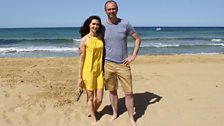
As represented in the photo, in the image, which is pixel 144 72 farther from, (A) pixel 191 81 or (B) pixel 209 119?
(B) pixel 209 119

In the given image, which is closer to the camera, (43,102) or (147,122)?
(147,122)

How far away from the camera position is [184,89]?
286 inches

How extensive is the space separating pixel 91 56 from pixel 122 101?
1.74 metres

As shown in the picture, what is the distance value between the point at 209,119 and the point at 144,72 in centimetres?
452

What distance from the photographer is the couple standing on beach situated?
5.02m

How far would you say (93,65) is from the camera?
514cm

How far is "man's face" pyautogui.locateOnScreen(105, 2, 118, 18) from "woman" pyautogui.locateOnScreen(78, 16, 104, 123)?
0.19 metres

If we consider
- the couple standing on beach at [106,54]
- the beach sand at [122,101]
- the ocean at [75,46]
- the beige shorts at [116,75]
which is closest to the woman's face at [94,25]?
the couple standing on beach at [106,54]

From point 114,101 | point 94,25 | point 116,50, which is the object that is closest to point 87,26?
point 94,25

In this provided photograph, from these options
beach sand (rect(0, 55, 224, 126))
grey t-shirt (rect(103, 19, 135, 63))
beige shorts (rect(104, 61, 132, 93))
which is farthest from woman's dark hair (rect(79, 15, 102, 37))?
beach sand (rect(0, 55, 224, 126))

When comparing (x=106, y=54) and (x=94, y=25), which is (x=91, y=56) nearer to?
(x=106, y=54)

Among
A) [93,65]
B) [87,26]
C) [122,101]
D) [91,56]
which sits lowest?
[122,101]

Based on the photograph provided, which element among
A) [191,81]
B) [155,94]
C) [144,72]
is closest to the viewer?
[155,94]

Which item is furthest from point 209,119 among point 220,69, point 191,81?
point 220,69
